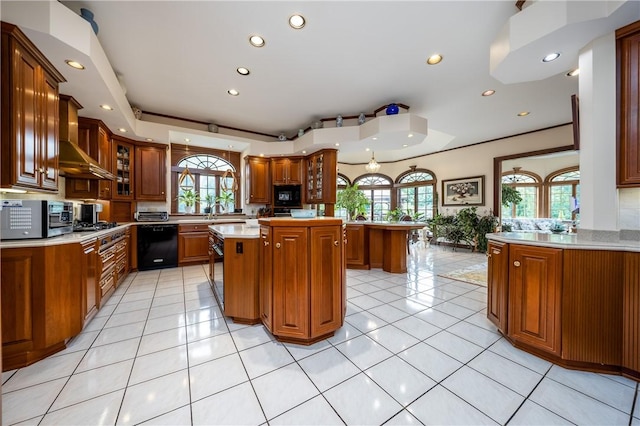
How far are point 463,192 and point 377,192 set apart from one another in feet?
9.87

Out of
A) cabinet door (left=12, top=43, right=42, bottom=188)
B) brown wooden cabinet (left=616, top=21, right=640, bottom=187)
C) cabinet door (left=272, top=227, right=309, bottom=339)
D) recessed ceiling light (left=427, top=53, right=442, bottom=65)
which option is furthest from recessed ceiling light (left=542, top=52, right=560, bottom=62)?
cabinet door (left=12, top=43, right=42, bottom=188)

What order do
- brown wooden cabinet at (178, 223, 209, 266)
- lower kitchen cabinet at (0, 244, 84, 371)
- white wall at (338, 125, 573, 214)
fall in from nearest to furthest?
1. lower kitchen cabinet at (0, 244, 84, 371)
2. brown wooden cabinet at (178, 223, 209, 266)
3. white wall at (338, 125, 573, 214)

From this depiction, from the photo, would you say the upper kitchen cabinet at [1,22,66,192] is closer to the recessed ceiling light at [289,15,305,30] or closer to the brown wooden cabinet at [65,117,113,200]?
the brown wooden cabinet at [65,117,113,200]

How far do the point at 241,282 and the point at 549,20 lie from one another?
11.5 ft

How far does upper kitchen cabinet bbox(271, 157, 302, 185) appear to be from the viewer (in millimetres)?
5828

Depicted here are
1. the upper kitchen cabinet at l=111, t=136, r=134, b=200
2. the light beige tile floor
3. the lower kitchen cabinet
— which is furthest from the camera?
the upper kitchen cabinet at l=111, t=136, r=134, b=200

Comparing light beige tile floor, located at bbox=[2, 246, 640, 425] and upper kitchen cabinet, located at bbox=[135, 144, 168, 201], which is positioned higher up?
upper kitchen cabinet, located at bbox=[135, 144, 168, 201]

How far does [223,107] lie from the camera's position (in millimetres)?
4371

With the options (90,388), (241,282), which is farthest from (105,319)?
(241,282)

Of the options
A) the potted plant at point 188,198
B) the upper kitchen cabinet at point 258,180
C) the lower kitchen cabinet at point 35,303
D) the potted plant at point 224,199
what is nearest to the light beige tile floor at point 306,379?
the lower kitchen cabinet at point 35,303

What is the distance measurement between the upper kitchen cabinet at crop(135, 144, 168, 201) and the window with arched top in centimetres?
45

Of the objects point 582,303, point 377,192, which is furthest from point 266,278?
point 377,192

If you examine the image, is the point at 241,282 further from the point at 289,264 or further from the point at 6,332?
the point at 6,332

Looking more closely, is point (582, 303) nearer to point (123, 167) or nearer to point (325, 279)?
point (325, 279)
